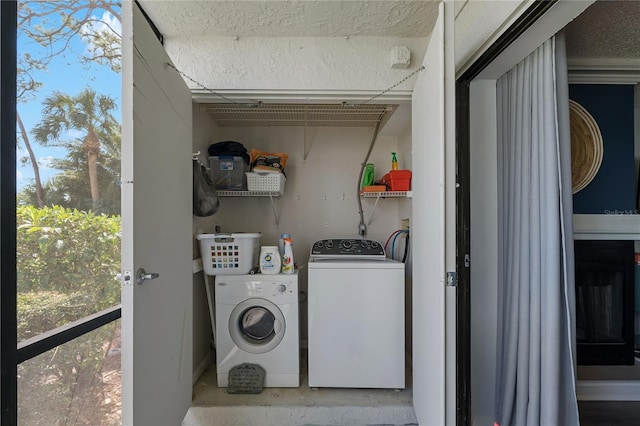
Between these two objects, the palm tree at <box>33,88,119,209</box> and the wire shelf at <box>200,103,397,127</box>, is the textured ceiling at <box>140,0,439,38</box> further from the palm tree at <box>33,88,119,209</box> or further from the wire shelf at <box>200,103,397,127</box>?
the palm tree at <box>33,88,119,209</box>

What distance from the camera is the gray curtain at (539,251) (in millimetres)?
1224

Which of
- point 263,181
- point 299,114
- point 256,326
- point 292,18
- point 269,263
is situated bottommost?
point 256,326

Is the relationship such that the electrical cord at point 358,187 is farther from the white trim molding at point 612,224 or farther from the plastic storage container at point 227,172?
the white trim molding at point 612,224

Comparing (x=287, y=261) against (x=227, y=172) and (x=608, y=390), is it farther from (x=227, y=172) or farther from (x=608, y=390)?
(x=608, y=390)

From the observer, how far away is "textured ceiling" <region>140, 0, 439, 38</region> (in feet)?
5.00

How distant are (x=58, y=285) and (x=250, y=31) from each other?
1.73 metres

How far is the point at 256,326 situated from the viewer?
2.08m

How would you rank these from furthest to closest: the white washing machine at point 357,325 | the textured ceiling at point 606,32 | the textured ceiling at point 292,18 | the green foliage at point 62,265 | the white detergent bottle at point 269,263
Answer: the white detergent bottle at point 269,263 → the white washing machine at point 357,325 → the textured ceiling at point 292,18 → the textured ceiling at point 606,32 → the green foliage at point 62,265

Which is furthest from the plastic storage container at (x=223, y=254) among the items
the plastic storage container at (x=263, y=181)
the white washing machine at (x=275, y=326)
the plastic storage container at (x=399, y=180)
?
the plastic storage container at (x=399, y=180)

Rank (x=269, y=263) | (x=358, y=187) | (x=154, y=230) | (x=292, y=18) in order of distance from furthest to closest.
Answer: (x=358, y=187)
(x=269, y=263)
(x=292, y=18)
(x=154, y=230)

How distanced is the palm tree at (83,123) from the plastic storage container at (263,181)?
99cm

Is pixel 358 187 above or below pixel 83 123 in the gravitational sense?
below

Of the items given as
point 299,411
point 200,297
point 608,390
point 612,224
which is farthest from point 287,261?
point 608,390

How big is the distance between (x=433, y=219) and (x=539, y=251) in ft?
1.82
